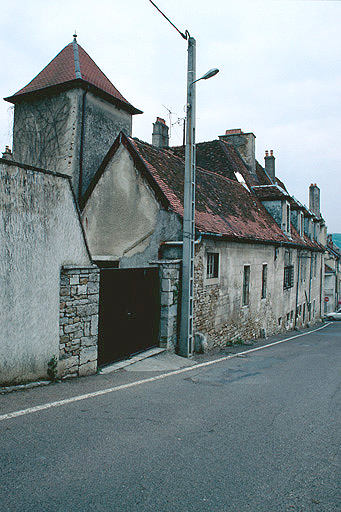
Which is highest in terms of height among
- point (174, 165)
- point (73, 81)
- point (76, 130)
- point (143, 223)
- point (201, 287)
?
point (73, 81)

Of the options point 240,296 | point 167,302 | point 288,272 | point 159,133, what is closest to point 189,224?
point 167,302

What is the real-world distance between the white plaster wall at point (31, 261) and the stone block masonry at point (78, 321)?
6.5 inches

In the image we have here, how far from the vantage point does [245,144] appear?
2188 cm

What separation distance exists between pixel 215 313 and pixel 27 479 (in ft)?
28.8

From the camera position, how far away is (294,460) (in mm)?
3996

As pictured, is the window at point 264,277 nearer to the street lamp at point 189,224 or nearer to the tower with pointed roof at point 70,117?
the street lamp at point 189,224

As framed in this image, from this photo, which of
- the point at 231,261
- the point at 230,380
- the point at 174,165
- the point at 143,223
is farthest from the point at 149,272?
the point at 174,165

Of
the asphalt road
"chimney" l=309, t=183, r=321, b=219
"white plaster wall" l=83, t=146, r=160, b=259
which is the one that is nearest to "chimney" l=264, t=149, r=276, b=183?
"chimney" l=309, t=183, r=321, b=219

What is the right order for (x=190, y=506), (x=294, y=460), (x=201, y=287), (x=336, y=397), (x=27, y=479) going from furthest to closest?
(x=201, y=287) < (x=336, y=397) < (x=294, y=460) < (x=27, y=479) < (x=190, y=506)

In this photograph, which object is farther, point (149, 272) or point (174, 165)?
point (174, 165)

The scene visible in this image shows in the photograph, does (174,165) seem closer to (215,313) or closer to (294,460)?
(215,313)

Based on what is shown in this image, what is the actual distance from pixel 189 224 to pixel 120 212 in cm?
293

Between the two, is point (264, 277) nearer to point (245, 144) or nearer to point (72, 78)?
point (245, 144)

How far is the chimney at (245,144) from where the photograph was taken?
21.8 m
